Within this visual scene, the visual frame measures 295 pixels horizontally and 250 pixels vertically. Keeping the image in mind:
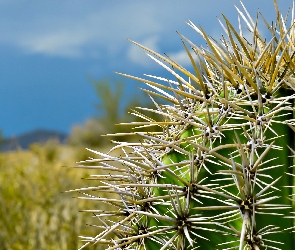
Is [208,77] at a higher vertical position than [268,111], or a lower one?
higher

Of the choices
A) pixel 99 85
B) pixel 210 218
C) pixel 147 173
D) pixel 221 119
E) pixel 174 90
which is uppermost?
pixel 99 85

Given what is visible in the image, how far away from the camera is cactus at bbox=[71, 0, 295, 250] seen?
1223 mm

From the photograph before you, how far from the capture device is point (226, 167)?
49.7 inches

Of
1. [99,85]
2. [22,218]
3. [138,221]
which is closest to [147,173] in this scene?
[138,221]

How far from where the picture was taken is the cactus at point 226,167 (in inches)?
48.1

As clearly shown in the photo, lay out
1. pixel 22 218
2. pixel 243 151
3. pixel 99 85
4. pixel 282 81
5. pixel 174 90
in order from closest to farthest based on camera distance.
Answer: pixel 243 151
pixel 282 81
pixel 174 90
pixel 22 218
pixel 99 85

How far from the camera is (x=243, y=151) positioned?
1.20 m

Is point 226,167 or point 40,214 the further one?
point 40,214

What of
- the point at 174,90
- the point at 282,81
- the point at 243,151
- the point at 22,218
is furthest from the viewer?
the point at 22,218

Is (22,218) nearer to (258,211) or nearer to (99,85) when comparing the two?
(258,211)

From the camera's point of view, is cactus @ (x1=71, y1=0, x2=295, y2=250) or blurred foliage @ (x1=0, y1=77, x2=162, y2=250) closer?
cactus @ (x1=71, y1=0, x2=295, y2=250)

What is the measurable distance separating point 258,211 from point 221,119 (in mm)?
243

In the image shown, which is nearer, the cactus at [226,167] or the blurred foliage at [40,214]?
the cactus at [226,167]

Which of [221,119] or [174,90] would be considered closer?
[221,119]
